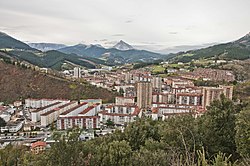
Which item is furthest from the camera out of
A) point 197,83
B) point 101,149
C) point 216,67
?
point 216,67

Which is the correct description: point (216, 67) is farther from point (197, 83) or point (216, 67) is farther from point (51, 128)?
point (51, 128)

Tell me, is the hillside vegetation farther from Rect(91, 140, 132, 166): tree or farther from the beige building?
Rect(91, 140, 132, 166): tree

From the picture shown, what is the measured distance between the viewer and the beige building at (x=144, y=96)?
22.2m

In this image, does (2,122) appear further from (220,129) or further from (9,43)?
(9,43)

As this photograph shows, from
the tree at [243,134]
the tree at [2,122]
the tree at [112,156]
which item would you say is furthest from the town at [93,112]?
the tree at [243,134]

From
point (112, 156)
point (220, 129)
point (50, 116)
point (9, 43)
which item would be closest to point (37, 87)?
point (50, 116)

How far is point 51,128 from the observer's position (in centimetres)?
1764

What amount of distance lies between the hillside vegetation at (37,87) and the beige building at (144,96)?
5267 mm

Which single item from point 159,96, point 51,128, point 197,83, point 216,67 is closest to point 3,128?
point 51,128

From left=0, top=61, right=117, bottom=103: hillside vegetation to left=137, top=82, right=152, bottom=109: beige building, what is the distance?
527 centimetres

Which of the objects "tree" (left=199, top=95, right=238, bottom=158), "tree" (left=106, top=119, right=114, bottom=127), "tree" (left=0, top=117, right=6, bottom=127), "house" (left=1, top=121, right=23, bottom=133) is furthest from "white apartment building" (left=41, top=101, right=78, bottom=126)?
"tree" (left=199, top=95, right=238, bottom=158)

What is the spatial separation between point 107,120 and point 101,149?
13.6 metres

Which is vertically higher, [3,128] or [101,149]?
[101,149]

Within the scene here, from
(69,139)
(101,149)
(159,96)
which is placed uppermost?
(69,139)
